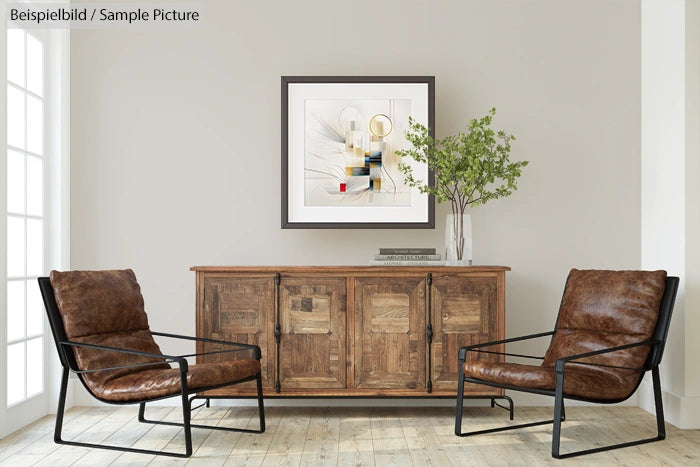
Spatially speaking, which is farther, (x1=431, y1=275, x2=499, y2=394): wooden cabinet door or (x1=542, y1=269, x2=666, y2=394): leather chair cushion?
(x1=431, y1=275, x2=499, y2=394): wooden cabinet door

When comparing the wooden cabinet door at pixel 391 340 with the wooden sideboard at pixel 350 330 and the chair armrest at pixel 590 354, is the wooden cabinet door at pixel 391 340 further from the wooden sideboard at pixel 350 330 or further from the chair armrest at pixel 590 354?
the chair armrest at pixel 590 354

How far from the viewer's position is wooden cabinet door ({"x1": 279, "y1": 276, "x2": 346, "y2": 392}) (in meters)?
4.15

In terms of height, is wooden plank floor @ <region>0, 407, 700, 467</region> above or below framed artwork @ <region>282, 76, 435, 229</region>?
below

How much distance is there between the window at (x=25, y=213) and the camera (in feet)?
13.4

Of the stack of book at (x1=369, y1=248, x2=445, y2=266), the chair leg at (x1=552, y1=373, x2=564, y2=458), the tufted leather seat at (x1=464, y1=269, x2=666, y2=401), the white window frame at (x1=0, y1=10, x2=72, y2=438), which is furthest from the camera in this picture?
the white window frame at (x1=0, y1=10, x2=72, y2=438)

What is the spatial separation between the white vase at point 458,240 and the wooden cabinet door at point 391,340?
1.10ft

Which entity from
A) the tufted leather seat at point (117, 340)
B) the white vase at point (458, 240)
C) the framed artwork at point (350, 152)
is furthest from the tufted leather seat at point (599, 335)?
the tufted leather seat at point (117, 340)

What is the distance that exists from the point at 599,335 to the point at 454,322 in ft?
2.65

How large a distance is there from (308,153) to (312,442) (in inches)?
72.0

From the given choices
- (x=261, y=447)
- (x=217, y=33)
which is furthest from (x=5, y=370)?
(x=217, y=33)

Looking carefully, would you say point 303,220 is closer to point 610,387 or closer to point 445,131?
point 445,131

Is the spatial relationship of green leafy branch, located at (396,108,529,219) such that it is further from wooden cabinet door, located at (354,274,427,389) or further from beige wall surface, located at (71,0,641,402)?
wooden cabinet door, located at (354,274,427,389)

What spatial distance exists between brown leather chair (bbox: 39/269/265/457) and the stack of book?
37.5 inches

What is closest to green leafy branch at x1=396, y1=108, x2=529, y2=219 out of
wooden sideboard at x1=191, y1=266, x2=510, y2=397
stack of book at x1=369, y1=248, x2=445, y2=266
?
stack of book at x1=369, y1=248, x2=445, y2=266
